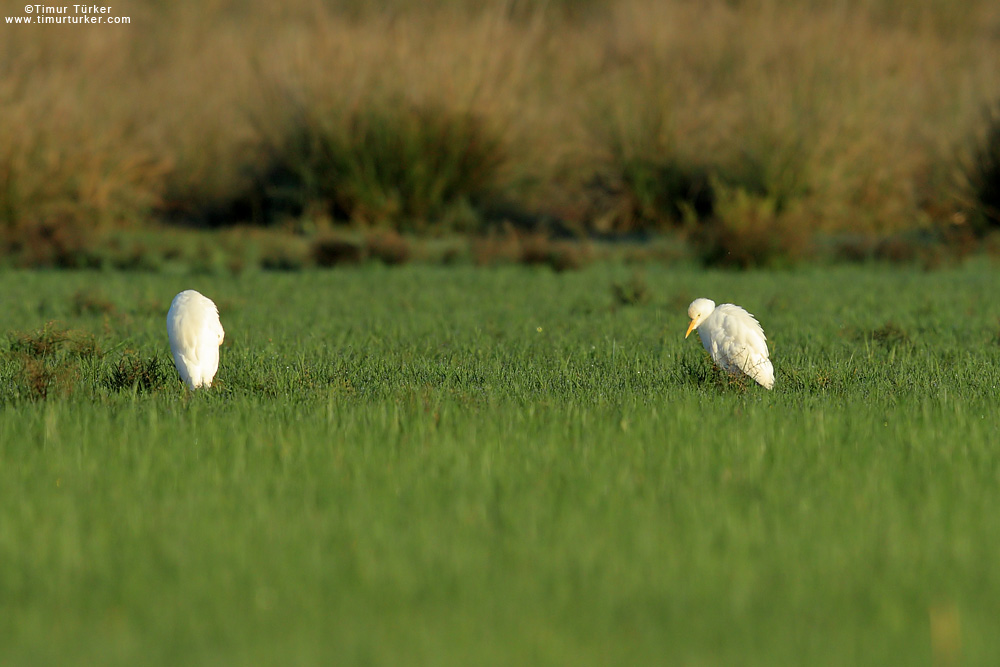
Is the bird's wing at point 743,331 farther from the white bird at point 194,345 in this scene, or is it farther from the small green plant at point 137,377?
the small green plant at point 137,377

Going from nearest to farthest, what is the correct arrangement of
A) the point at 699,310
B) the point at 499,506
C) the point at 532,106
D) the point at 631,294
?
the point at 499,506 < the point at 699,310 < the point at 631,294 < the point at 532,106

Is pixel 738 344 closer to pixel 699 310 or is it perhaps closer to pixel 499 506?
pixel 699 310

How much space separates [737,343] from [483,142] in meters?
15.1

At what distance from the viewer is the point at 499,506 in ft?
14.5

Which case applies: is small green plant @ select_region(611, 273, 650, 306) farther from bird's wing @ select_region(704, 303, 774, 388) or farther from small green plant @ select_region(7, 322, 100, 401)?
small green plant @ select_region(7, 322, 100, 401)

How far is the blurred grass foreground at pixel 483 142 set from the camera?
19.7 m

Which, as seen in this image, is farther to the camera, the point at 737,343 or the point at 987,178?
the point at 987,178

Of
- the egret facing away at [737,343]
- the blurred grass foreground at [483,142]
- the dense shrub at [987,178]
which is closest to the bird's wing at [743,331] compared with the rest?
the egret facing away at [737,343]

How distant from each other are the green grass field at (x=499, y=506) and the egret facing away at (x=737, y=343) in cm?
17

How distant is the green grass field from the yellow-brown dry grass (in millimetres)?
11991

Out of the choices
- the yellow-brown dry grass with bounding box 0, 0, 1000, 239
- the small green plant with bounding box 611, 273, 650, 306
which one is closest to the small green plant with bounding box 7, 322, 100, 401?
the small green plant with bounding box 611, 273, 650, 306

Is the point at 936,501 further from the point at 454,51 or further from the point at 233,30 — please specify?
the point at 233,30

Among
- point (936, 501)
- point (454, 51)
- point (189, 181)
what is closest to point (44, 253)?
point (189, 181)

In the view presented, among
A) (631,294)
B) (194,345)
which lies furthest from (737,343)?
(631,294)
